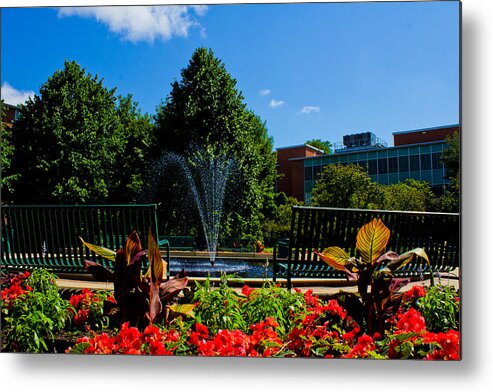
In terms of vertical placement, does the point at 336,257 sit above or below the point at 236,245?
above

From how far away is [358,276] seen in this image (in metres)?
2.48

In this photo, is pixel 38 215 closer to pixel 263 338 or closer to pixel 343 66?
pixel 263 338

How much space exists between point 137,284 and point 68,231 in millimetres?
1100

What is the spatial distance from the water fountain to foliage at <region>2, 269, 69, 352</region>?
570 cm

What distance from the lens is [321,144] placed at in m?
4.66

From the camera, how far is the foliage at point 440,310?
2623mm

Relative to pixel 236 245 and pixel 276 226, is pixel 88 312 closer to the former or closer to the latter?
pixel 276 226

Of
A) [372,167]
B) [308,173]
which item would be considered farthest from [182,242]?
[372,167]

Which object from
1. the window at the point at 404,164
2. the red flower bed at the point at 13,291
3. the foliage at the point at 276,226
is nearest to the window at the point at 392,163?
the window at the point at 404,164

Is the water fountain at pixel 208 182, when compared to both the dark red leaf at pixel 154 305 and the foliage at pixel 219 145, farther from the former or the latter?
the dark red leaf at pixel 154 305

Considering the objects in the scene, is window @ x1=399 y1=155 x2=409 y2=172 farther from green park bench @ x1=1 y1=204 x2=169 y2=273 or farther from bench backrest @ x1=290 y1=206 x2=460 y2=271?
green park bench @ x1=1 y1=204 x2=169 y2=273

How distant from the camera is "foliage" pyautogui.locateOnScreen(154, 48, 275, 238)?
27.3 ft

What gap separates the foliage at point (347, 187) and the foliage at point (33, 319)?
283 cm

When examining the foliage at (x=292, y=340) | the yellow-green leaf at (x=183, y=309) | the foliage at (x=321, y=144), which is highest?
the foliage at (x=321, y=144)
